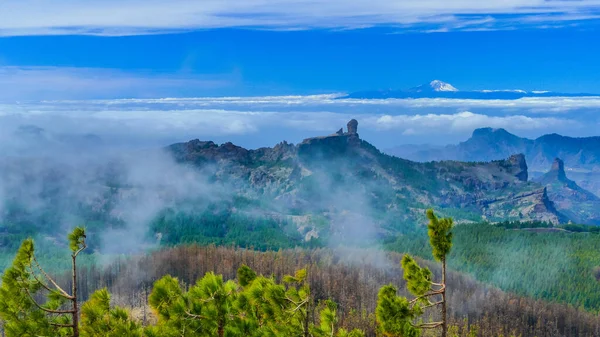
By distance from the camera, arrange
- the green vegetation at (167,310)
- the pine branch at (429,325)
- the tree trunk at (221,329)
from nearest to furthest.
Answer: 1. the pine branch at (429,325)
2. the green vegetation at (167,310)
3. the tree trunk at (221,329)

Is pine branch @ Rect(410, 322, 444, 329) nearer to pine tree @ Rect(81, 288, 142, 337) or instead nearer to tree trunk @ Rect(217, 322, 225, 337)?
tree trunk @ Rect(217, 322, 225, 337)

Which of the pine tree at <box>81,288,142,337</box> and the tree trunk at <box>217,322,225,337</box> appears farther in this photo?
the tree trunk at <box>217,322,225,337</box>

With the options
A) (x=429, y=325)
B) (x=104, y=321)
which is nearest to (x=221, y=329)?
(x=104, y=321)

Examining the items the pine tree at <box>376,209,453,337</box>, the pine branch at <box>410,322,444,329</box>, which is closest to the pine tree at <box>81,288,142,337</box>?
the pine tree at <box>376,209,453,337</box>

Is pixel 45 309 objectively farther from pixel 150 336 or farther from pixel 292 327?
pixel 292 327

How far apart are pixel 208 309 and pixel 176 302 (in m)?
1.41

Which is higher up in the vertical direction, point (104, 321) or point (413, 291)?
point (413, 291)

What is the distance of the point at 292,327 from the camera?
2919 centimetres

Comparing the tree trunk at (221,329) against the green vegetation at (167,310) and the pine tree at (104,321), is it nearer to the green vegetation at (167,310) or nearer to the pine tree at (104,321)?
the green vegetation at (167,310)

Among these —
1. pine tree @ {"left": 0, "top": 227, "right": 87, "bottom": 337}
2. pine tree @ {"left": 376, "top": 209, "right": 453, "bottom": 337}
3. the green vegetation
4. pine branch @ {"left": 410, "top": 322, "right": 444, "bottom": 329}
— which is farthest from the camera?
pine tree @ {"left": 376, "top": 209, "right": 453, "bottom": 337}

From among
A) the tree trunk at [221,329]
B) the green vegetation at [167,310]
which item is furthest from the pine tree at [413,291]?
the tree trunk at [221,329]

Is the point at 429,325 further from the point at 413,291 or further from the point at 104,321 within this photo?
the point at 104,321

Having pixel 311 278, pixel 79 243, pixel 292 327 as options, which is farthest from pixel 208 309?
pixel 311 278

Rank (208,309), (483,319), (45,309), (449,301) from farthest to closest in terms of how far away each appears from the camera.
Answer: (449,301)
(483,319)
(208,309)
(45,309)
